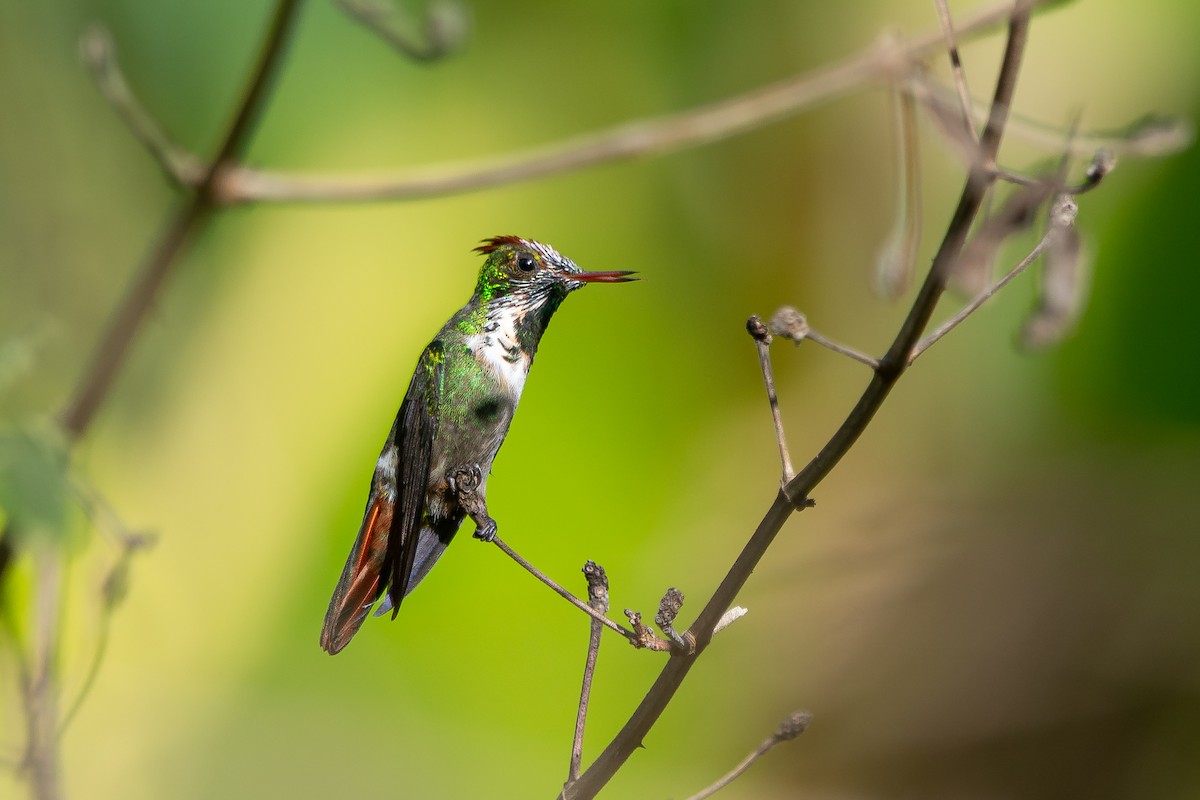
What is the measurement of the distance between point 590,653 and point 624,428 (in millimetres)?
1378

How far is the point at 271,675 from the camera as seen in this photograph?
2027 millimetres

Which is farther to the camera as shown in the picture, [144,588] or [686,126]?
[144,588]

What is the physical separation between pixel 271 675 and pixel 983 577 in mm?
1471

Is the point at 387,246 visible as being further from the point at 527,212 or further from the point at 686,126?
the point at 686,126

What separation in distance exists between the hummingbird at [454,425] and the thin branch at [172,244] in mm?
315

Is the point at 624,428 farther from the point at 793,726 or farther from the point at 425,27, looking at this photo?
the point at 793,726

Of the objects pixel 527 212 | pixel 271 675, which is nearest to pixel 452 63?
pixel 527 212

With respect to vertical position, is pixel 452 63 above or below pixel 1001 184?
above

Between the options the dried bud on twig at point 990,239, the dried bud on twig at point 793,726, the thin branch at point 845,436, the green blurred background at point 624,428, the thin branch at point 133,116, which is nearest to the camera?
the thin branch at point 845,436

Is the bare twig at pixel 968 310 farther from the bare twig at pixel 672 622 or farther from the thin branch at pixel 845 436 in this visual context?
the bare twig at pixel 672 622

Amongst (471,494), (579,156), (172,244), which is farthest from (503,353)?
(172,244)

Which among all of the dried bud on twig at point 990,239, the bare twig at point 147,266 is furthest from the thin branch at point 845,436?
the bare twig at point 147,266

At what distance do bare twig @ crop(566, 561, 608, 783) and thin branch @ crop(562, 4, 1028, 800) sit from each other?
0.13 ft

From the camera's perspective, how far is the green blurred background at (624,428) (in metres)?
2.05
